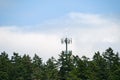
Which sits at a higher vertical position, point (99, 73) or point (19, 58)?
point (19, 58)

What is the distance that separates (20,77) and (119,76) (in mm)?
21713

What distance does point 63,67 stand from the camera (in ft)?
239

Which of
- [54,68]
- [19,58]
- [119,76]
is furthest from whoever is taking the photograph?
[19,58]

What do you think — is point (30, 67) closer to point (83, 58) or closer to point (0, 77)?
point (0, 77)

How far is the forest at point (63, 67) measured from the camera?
64.6 meters

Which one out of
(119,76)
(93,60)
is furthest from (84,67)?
(119,76)

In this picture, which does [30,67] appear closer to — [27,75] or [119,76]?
[27,75]

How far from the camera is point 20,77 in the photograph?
7575 centimetres

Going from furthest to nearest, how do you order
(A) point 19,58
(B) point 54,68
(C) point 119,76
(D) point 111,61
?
(A) point 19,58 → (B) point 54,68 → (D) point 111,61 → (C) point 119,76

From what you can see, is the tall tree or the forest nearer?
the forest

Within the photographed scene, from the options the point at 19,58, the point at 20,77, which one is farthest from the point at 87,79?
the point at 19,58

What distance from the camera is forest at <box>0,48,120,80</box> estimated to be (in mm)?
Answer: 64625

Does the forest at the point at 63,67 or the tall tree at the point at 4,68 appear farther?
the tall tree at the point at 4,68

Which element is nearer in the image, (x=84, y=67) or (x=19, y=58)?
(x=84, y=67)
